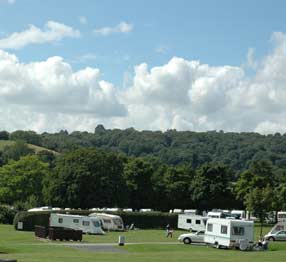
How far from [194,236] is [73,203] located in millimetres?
46345

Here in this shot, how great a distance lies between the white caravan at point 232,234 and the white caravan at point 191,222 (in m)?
24.0

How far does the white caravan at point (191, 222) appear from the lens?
245ft

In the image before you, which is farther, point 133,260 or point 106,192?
point 106,192

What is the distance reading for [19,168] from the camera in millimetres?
117125

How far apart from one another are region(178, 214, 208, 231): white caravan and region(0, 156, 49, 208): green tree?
38.7m

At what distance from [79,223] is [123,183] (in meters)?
33.1

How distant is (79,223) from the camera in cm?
6888

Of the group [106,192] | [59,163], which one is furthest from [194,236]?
[59,163]

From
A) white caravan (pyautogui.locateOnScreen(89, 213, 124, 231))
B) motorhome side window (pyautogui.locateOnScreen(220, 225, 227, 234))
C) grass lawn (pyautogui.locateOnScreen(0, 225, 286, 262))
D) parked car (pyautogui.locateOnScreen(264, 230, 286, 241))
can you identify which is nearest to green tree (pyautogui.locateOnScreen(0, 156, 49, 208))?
white caravan (pyautogui.locateOnScreen(89, 213, 124, 231))

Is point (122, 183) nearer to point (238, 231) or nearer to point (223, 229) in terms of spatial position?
point (223, 229)

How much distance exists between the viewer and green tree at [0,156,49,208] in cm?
11331

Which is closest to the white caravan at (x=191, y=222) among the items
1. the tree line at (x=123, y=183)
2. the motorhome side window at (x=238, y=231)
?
the tree line at (x=123, y=183)

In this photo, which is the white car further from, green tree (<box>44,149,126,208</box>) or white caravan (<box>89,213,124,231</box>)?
green tree (<box>44,149,126,208</box>)

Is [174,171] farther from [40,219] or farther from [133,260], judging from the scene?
[133,260]
